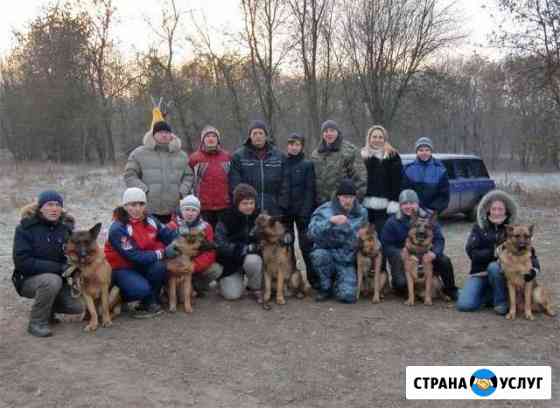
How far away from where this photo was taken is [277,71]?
24734 mm

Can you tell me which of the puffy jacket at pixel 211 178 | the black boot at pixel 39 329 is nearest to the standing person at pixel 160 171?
the puffy jacket at pixel 211 178

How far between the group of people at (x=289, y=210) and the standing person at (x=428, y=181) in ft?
0.04

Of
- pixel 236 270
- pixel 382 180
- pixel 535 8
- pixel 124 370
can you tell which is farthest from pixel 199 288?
pixel 535 8

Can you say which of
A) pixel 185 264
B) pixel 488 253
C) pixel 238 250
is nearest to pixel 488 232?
pixel 488 253

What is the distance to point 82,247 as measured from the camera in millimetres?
4762

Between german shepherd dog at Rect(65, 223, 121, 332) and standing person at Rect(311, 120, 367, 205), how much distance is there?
2.54 metres

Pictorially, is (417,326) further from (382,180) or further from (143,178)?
(143,178)

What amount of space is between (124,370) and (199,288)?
211 cm

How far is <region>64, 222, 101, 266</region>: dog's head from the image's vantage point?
4.75 metres

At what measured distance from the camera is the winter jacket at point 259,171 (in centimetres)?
592

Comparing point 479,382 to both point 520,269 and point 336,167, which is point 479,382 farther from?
point 336,167

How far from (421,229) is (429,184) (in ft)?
2.87

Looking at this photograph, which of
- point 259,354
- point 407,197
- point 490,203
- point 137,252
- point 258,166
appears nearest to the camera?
point 259,354

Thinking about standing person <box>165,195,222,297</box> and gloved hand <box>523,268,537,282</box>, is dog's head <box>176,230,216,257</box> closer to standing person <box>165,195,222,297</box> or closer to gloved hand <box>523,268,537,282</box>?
standing person <box>165,195,222,297</box>
